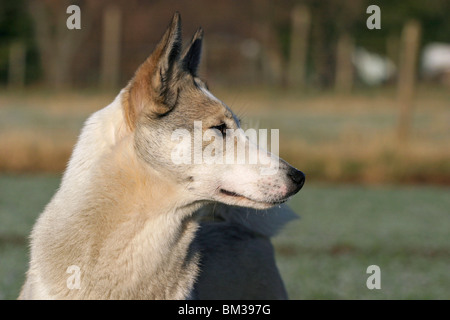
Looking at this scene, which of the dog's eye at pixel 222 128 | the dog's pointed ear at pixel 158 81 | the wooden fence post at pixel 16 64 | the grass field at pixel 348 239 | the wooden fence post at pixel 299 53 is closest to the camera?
the dog's pointed ear at pixel 158 81

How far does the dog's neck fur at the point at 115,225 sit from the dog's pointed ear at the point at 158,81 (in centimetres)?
9

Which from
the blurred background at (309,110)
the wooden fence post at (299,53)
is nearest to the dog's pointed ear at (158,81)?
the blurred background at (309,110)

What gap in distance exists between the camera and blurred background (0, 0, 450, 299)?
21.3 feet

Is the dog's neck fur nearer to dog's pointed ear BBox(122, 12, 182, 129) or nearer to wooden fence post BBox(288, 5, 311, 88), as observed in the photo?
dog's pointed ear BBox(122, 12, 182, 129)

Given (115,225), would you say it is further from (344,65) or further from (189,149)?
(344,65)

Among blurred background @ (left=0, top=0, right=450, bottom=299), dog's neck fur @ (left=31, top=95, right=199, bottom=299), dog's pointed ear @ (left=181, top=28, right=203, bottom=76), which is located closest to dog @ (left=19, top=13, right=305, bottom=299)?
dog's neck fur @ (left=31, top=95, right=199, bottom=299)

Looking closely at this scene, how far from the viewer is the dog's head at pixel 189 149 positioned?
3.01 meters

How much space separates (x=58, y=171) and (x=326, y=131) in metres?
4.98

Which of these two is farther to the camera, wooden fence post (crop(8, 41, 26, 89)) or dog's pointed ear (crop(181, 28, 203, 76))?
wooden fence post (crop(8, 41, 26, 89))

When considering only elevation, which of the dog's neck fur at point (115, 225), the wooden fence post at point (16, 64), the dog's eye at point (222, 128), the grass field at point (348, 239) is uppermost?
the wooden fence post at point (16, 64)

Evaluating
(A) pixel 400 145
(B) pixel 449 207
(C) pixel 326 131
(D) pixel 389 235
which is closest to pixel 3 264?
(D) pixel 389 235

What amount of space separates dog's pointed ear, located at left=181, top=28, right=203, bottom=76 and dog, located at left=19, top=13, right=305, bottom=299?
0.14m

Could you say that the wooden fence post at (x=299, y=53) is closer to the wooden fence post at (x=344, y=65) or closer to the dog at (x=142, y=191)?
the wooden fence post at (x=344, y=65)

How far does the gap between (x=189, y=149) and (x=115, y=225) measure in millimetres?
439
